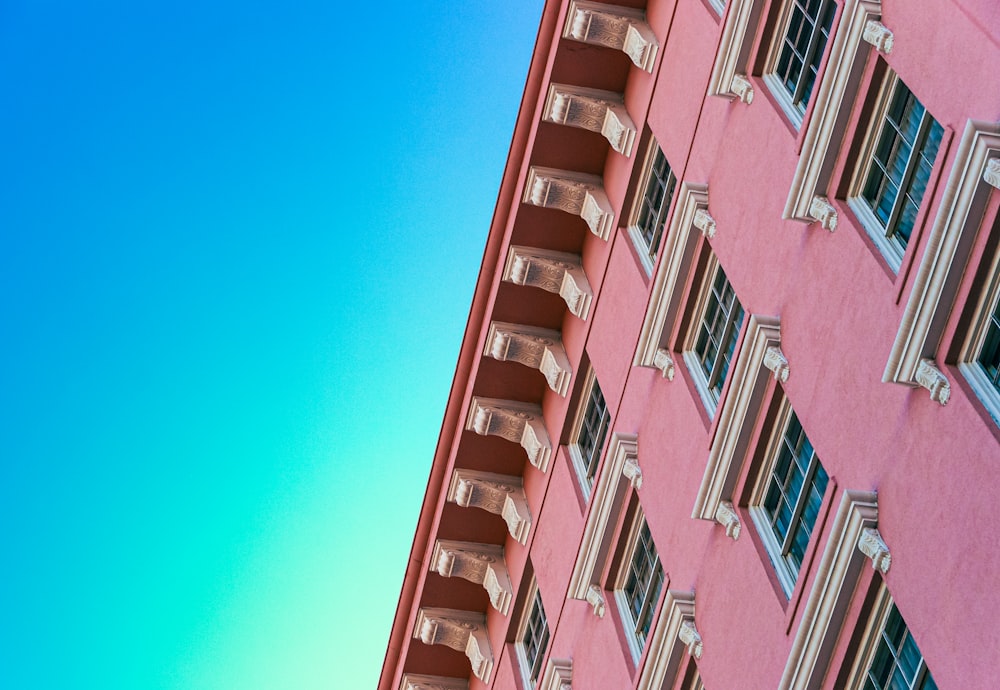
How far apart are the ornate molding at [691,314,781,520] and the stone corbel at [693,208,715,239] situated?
2383 millimetres

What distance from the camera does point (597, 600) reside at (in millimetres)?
19312

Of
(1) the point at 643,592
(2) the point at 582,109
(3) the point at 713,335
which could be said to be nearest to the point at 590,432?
(1) the point at 643,592

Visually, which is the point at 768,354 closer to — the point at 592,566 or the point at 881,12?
the point at 881,12

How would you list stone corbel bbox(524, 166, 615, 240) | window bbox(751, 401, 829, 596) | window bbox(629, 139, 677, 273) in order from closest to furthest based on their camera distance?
window bbox(751, 401, 829, 596) → window bbox(629, 139, 677, 273) → stone corbel bbox(524, 166, 615, 240)

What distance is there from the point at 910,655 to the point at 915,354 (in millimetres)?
2903

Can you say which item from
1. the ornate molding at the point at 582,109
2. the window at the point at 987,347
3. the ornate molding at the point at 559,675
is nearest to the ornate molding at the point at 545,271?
the ornate molding at the point at 582,109

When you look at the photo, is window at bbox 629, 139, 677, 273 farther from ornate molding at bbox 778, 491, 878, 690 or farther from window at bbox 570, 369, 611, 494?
ornate molding at bbox 778, 491, 878, 690

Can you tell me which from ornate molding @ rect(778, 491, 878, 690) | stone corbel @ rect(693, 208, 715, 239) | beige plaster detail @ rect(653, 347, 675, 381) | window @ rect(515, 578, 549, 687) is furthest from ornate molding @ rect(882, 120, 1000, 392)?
window @ rect(515, 578, 549, 687)

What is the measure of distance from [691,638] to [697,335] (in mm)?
4634

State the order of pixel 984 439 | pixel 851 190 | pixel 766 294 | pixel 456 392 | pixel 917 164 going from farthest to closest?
pixel 456 392, pixel 766 294, pixel 851 190, pixel 917 164, pixel 984 439

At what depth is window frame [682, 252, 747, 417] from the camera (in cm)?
1695

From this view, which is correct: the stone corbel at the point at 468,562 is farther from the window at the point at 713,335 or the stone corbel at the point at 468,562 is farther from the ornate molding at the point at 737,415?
the ornate molding at the point at 737,415

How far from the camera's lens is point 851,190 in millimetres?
14484

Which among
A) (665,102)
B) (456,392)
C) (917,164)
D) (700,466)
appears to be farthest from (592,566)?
(917,164)
